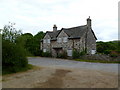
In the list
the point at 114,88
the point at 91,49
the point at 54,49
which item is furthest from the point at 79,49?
the point at 114,88

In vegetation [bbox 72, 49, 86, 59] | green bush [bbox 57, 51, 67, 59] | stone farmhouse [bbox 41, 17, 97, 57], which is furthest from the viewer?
green bush [bbox 57, 51, 67, 59]

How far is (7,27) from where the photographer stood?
13164 millimetres

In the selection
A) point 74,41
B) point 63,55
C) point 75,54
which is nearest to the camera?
point 75,54

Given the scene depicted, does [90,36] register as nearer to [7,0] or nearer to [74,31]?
[74,31]

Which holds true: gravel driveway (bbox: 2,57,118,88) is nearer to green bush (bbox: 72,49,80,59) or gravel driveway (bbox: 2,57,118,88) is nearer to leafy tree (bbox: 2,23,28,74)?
leafy tree (bbox: 2,23,28,74)

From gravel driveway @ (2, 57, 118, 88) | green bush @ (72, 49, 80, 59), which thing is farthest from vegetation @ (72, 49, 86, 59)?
gravel driveway @ (2, 57, 118, 88)

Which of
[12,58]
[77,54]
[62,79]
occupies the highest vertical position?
[12,58]

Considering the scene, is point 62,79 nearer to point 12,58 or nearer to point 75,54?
point 12,58

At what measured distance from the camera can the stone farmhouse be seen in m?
24.6

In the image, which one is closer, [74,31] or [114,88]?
[114,88]

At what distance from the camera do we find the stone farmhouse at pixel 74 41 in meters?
24.6

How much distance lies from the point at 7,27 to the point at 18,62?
182 inches

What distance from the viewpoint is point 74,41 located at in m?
25.0

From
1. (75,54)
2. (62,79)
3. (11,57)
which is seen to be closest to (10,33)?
(11,57)
